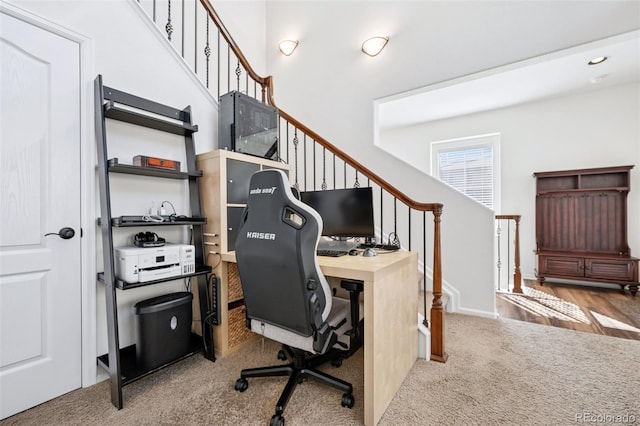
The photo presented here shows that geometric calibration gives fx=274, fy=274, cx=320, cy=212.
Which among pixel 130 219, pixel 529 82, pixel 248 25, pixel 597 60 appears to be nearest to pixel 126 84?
pixel 130 219

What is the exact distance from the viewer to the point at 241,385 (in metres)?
1.60

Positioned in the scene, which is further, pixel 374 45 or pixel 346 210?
pixel 374 45

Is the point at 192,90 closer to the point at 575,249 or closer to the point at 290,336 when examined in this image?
the point at 290,336

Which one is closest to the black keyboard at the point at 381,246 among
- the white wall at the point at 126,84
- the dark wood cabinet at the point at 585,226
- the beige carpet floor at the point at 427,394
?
the beige carpet floor at the point at 427,394

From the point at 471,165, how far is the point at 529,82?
1589 mm

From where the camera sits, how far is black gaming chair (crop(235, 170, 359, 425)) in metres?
1.28

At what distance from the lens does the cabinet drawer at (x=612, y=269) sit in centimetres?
341

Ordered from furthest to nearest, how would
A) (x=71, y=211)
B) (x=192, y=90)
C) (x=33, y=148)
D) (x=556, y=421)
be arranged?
(x=192, y=90)
(x=71, y=211)
(x=33, y=148)
(x=556, y=421)

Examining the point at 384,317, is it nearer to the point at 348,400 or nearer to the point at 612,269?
the point at 348,400

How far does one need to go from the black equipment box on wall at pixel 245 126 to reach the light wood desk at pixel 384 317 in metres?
1.19

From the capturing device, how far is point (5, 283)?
1.42 meters

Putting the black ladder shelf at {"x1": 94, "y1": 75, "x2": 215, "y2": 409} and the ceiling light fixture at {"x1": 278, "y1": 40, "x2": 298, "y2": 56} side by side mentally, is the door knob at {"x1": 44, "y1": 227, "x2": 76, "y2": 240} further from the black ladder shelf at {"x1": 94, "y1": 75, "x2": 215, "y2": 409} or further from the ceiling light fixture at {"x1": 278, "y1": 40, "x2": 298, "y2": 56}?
the ceiling light fixture at {"x1": 278, "y1": 40, "x2": 298, "y2": 56}

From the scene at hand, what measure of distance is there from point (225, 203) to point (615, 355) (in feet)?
9.94

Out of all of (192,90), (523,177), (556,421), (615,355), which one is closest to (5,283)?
(192,90)
